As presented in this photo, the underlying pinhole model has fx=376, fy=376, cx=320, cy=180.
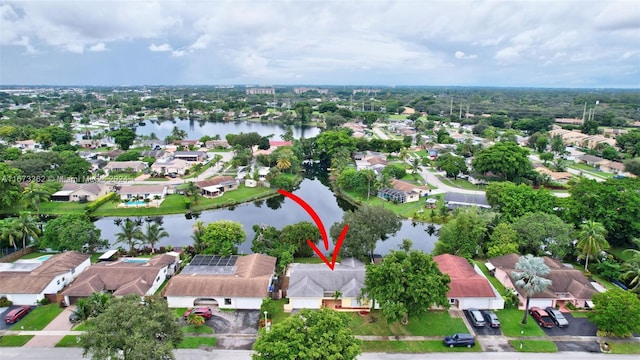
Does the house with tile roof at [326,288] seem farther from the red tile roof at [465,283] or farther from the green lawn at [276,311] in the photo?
the red tile roof at [465,283]

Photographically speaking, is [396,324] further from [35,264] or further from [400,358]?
[35,264]

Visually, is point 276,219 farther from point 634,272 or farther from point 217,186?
point 634,272

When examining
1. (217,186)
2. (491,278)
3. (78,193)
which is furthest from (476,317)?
(78,193)

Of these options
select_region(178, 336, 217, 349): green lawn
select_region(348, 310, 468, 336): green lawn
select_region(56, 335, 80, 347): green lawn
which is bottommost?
select_region(348, 310, 468, 336): green lawn

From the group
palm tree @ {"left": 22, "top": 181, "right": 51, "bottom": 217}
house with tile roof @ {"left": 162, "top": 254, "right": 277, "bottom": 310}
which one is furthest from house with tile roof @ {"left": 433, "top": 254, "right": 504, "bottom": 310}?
palm tree @ {"left": 22, "top": 181, "right": 51, "bottom": 217}

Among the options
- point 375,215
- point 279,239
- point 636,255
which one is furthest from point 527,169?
point 279,239

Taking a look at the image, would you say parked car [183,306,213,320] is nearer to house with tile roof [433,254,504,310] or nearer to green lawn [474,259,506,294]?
house with tile roof [433,254,504,310]

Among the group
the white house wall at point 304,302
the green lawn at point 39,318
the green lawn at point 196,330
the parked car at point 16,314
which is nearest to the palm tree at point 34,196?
the parked car at point 16,314
